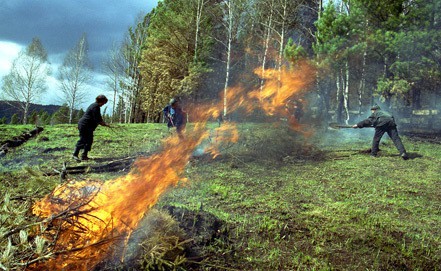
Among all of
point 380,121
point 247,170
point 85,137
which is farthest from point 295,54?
point 85,137

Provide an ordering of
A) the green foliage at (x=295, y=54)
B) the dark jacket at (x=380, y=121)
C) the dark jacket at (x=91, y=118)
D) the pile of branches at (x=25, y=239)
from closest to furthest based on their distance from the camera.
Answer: the pile of branches at (x=25, y=239), the dark jacket at (x=91, y=118), the dark jacket at (x=380, y=121), the green foliage at (x=295, y=54)

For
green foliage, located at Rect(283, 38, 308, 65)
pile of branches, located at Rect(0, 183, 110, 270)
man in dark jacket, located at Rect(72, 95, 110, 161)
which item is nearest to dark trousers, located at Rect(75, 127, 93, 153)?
man in dark jacket, located at Rect(72, 95, 110, 161)

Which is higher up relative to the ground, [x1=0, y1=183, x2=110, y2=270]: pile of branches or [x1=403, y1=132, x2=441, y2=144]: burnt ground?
[x1=403, y1=132, x2=441, y2=144]: burnt ground

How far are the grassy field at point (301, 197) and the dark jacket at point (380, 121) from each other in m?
1.13

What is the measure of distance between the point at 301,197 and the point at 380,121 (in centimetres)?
551

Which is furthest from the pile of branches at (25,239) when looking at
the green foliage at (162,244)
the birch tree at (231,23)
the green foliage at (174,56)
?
the green foliage at (174,56)

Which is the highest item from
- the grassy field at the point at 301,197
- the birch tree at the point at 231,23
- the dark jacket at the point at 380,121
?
the birch tree at the point at 231,23

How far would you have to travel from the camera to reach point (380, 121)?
35.1 feet

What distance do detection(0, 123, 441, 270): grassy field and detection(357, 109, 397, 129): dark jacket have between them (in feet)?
3.72

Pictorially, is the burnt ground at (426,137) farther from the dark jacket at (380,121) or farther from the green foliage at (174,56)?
the green foliage at (174,56)

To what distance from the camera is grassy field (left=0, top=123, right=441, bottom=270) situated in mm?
4250

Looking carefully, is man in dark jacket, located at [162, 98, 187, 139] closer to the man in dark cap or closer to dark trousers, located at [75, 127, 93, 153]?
dark trousers, located at [75, 127, 93, 153]

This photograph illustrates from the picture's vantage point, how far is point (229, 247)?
4.27 m

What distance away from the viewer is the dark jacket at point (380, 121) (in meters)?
10.6
